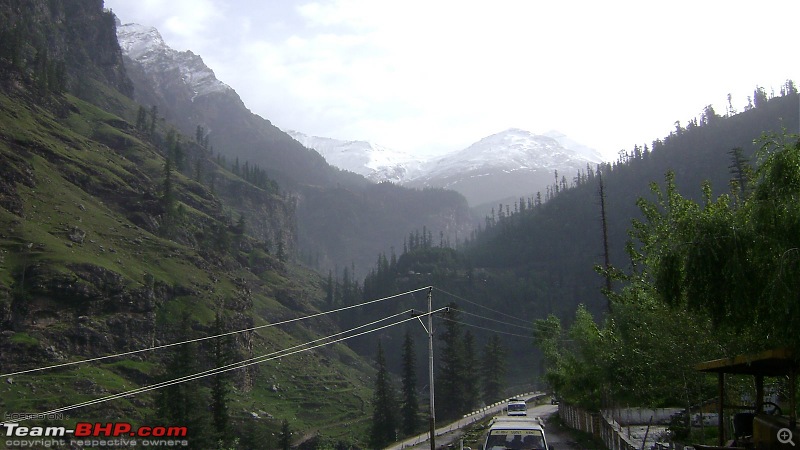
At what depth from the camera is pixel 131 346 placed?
371 feet

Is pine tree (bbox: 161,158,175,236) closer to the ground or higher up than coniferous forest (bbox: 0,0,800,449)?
higher up

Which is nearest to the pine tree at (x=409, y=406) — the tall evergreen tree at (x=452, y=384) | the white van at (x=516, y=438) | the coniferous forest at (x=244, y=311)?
the coniferous forest at (x=244, y=311)

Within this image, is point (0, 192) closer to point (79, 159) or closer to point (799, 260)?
point (79, 159)

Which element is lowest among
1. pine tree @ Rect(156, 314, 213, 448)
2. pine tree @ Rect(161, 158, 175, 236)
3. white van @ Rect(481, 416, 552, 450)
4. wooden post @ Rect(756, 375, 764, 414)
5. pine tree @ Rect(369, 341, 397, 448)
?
pine tree @ Rect(369, 341, 397, 448)

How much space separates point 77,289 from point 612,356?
332 feet

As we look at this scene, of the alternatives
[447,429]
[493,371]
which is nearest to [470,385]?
[493,371]

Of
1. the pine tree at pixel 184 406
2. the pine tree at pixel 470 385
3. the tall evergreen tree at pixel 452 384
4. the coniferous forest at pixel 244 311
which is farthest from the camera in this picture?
the pine tree at pixel 470 385

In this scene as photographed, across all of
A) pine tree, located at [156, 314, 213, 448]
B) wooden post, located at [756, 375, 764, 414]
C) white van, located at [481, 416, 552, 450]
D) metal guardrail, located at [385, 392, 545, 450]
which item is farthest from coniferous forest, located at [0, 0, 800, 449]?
metal guardrail, located at [385, 392, 545, 450]

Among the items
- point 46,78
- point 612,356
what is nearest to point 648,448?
point 612,356

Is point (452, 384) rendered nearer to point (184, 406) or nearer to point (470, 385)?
point (470, 385)

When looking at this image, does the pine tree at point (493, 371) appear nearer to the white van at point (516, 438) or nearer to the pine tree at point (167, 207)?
the pine tree at point (167, 207)

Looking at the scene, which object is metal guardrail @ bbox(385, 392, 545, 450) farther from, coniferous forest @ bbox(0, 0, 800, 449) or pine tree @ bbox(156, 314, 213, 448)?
pine tree @ bbox(156, 314, 213, 448)


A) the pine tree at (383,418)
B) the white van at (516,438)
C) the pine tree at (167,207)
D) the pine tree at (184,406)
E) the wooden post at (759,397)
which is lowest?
the pine tree at (383,418)

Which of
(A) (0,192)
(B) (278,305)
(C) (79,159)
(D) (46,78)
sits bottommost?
(B) (278,305)
